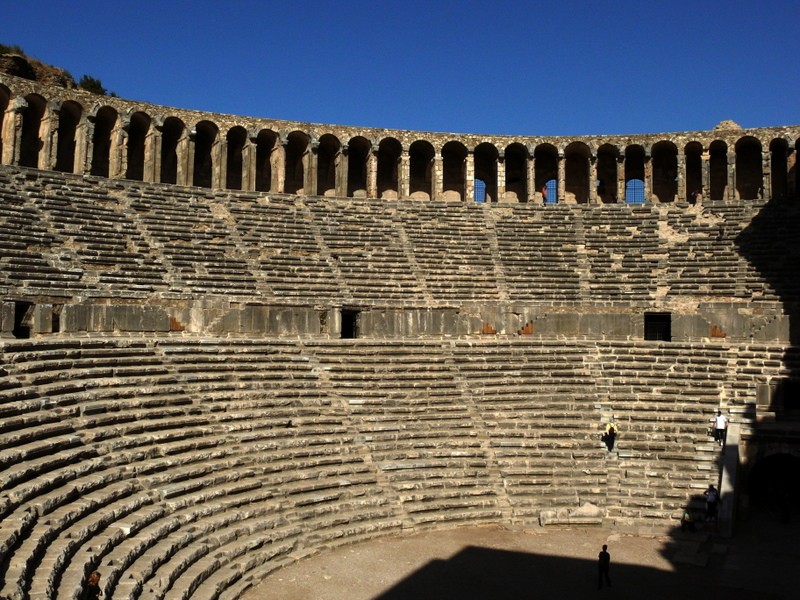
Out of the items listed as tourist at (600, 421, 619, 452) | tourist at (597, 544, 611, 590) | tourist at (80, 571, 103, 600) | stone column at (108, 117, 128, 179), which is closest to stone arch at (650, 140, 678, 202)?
tourist at (600, 421, 619, 452)

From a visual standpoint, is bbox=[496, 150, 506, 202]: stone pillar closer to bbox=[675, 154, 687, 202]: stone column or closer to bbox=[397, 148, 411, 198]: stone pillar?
bbox=[397, 148, 411, 198]: stone pillar

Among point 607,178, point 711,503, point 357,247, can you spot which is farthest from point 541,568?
point 607,178

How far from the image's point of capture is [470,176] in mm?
30984

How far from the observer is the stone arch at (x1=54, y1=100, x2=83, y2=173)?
89.8 ft

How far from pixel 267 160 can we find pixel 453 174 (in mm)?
8206

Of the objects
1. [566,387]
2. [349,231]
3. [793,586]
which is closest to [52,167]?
[349,231]

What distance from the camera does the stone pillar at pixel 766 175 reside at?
96.1ft

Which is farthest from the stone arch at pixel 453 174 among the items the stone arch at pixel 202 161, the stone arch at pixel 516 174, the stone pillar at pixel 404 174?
the stone arch at pixel 202 161

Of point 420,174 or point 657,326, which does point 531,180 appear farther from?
point 657,326

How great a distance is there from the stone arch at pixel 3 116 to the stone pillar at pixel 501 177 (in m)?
18.4

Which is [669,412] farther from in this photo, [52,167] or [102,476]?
[52,167]

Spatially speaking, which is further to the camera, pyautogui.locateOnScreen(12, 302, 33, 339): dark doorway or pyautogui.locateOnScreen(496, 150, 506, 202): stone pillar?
pyautogui.locateOnScreen(496, 150, 506, 202): stone pillar

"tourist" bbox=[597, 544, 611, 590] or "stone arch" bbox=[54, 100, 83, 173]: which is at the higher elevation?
"stone arch" bbox=[54, 100, 83, 173]

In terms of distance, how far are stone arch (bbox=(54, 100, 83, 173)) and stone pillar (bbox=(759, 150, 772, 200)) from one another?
85.4ft
